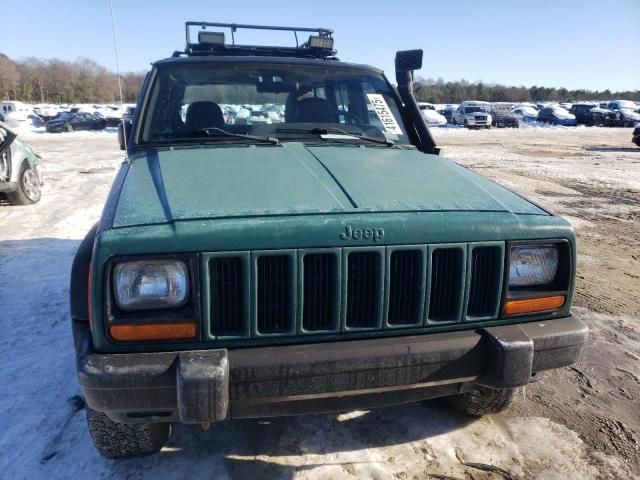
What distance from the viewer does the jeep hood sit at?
6.84ft

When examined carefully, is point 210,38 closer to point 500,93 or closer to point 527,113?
point 527,113

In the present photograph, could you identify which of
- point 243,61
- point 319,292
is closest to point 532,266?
point 319,292

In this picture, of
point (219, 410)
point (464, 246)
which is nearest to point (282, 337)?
point (219, 410)

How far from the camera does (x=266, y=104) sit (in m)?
3.53

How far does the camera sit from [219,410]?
185cm

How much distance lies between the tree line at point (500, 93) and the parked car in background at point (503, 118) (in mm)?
28661

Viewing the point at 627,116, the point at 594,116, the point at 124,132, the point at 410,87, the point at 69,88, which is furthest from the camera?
the point at 69,88

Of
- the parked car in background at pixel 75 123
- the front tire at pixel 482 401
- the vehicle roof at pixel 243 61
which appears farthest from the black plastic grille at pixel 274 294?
the parked car in background at pixel 75 123

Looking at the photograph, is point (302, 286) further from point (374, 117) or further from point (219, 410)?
point (374, 117)

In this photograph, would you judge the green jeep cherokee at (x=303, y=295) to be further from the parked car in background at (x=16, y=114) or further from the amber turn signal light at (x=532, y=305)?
the parked car in background at (x=16, y=114)

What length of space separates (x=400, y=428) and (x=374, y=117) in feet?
7.26

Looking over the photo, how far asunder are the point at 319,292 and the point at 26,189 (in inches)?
326

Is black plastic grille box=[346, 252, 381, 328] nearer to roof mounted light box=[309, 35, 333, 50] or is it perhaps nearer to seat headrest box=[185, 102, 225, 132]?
seat headrest box=[185, 102, 225, 132]

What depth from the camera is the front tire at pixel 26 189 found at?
27.1 ft
